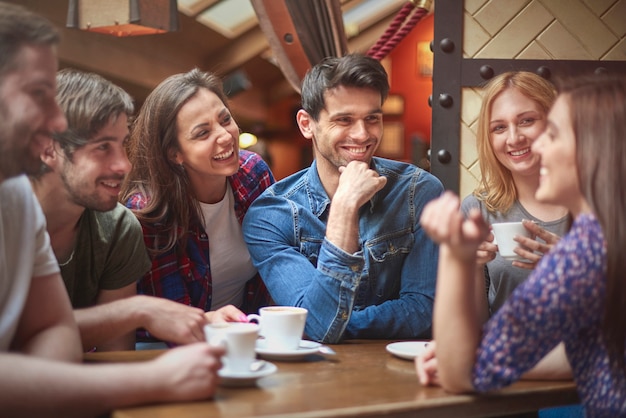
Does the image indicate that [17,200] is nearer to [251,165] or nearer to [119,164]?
[119,164]

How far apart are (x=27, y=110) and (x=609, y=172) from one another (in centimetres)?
118

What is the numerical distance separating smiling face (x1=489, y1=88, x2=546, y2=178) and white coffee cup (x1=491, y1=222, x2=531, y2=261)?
2.01ft

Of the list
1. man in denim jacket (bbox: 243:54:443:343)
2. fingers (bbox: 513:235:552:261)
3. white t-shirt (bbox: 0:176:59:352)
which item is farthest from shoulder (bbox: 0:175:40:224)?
fingers (bbox: 513:235:552:261)

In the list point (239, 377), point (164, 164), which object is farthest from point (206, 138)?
point (239, 377)

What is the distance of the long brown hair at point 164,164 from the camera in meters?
2.67

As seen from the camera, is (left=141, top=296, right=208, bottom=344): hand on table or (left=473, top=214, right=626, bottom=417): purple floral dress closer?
(left=473, top=214, right=626, bottom=417): purple floral dress

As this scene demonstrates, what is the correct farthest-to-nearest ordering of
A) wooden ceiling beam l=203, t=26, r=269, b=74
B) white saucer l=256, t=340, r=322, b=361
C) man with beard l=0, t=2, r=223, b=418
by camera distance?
1. wooden ceiling beam l=203, t=26, r=269, b=74
2. white saucer l=256, t=340, r=322, b=361
3. man with beard l=0, t=2, r=223, b=418

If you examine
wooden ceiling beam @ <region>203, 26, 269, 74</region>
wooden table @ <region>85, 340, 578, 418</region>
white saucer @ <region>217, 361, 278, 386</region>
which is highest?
wooden ceiling beam @ <region>203, 26, 269, 74</region>

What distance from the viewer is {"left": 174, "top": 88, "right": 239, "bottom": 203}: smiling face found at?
271cm

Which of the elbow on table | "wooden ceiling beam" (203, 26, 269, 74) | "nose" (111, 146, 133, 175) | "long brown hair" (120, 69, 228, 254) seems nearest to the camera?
the elbow on table

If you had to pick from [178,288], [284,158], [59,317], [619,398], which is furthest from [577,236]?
[284,158]

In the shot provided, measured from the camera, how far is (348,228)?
7.32 ft

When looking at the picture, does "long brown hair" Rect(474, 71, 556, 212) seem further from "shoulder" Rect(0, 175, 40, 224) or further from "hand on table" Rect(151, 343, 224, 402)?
"shoulder" Rect(0, 175, 40, 224)

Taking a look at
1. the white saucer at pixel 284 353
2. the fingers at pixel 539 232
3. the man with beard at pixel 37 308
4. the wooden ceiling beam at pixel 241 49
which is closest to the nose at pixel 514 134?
the fingers at pixel 539 232
